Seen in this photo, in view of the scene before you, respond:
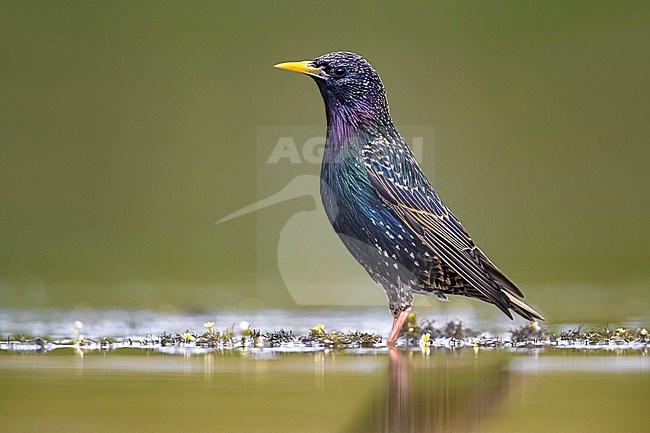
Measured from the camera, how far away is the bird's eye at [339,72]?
11.5 feet

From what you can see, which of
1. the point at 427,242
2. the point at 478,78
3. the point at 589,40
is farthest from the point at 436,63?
the point at 427,242

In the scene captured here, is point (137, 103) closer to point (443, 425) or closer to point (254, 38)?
point (254, 38)

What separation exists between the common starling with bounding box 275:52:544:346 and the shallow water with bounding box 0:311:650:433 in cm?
30

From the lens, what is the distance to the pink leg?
143 inches

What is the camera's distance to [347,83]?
3.52 metres

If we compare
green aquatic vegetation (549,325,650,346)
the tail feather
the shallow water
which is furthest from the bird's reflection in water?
green aquatic vegetation (549,325,650,346)

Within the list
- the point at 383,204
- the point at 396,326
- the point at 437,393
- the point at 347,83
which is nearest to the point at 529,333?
the point at 396,326

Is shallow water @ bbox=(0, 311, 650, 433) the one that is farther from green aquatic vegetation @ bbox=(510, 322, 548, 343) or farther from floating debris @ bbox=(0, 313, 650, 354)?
green aquatic vegetation @ bbox=(510, 322, 548, 343)

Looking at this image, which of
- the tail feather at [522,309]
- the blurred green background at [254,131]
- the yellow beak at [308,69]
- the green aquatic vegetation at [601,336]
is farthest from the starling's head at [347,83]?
the green aquatic vegetation at [601,336]

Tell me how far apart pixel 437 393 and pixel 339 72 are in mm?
1376

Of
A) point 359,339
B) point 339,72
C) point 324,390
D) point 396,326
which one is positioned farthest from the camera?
point 359,339

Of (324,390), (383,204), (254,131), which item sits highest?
(254,131)

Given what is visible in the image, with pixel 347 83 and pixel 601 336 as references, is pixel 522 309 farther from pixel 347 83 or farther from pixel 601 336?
pixel 347 83

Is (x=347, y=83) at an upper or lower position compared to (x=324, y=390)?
upper
